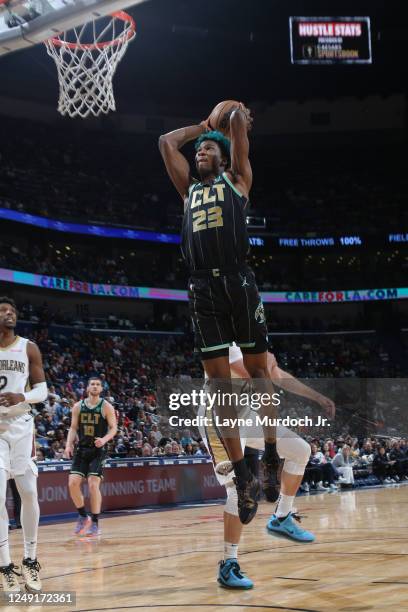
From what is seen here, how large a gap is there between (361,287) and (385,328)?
2.28 metres

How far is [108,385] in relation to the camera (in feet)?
80.2

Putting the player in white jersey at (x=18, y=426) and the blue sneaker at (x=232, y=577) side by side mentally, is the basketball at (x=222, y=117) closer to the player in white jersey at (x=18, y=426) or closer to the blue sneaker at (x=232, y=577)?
the player in white jersey at (x=18, y=426)

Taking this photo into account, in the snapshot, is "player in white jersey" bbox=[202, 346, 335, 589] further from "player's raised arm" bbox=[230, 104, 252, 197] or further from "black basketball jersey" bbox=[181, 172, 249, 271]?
"player's raised arm" bbox=[230, 104, 252, 197]

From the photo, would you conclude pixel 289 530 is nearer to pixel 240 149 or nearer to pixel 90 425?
pixel 240 149

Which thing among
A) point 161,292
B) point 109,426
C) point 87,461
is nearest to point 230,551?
point 109,426

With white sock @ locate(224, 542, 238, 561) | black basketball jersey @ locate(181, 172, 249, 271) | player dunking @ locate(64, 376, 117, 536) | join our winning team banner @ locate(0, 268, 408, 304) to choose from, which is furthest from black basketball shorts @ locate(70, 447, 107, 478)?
join our winning team banner @ locate(0, 268, 408, 304)

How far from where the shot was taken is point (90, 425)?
11.1 meters

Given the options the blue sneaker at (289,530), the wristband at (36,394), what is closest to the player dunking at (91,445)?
the blue sneaker at (289,530)

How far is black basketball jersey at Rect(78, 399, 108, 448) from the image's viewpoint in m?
11.1

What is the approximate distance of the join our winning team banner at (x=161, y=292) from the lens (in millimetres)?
27562

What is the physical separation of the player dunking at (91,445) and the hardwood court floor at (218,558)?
0.42 meters

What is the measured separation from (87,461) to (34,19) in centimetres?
597

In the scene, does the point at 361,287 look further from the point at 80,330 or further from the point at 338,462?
the point at 338,462

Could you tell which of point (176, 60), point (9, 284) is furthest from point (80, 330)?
point (176, 60)
